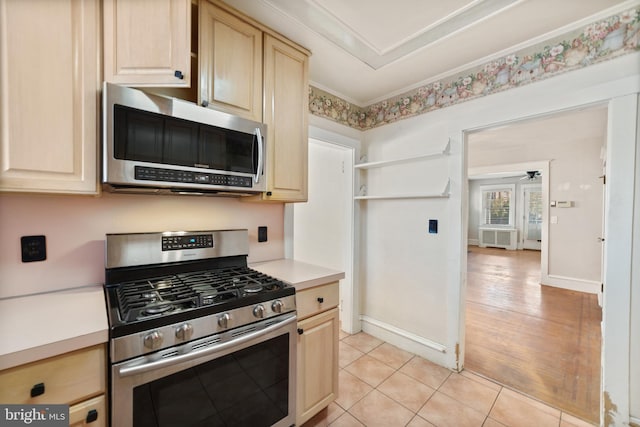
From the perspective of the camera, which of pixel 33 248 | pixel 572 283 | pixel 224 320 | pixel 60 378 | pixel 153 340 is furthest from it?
pixel 572 283

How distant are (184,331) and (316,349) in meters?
0.85

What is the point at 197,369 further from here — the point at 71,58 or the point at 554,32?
the point at 554,32

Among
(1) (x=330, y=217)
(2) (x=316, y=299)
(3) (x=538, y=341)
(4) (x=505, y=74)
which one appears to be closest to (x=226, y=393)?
(2) (x=316, y=299)

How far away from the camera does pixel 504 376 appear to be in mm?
2160

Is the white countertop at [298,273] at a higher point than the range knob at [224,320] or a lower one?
higher

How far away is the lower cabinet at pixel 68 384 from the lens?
0.77m

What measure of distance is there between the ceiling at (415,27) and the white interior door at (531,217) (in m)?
8.76

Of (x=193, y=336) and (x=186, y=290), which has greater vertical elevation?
(x=186, y=290)

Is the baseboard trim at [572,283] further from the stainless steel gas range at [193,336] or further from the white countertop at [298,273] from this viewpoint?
the stainless steel gas range at [193,336]

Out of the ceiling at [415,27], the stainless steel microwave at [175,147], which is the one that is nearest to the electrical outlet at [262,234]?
the stainless steel microwave at [175,147]

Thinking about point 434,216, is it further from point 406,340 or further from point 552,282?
point 552,282

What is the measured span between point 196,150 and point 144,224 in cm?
57

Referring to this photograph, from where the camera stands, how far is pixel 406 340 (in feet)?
8.43

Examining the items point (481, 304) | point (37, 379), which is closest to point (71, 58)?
point (37, 379)
